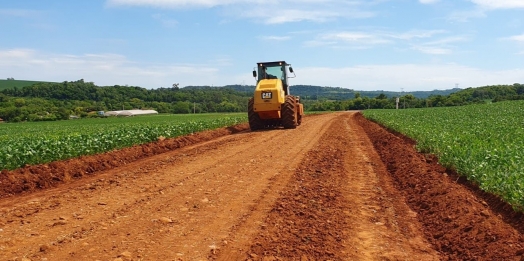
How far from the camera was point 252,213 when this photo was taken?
21.7 ft

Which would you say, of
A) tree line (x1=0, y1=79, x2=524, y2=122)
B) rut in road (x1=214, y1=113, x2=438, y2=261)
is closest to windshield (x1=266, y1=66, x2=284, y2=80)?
rut in road (x1=214, y1=113, x2=438, y2=261)

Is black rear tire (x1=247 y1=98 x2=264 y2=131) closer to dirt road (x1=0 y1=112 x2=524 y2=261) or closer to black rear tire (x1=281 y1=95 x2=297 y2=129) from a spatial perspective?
black rear tire (x1=281 y1=95 x2=297 y2=129)

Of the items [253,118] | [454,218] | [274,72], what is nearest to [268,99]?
[253,118]

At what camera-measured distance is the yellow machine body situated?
2109 cm

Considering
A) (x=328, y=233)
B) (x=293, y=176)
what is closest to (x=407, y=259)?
(x=328, y=233)

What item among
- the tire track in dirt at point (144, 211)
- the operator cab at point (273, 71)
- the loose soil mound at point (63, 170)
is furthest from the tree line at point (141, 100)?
the tire track in dirt at point (144, 211)

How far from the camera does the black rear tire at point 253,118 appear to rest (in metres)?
22.3

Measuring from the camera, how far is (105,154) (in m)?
13.2

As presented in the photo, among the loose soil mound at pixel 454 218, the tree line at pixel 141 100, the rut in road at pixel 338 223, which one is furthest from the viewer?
the tree line at pixel 141 100

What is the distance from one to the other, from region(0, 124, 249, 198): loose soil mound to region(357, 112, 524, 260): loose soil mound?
773 cm

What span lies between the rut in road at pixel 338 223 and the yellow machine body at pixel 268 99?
1122 cm

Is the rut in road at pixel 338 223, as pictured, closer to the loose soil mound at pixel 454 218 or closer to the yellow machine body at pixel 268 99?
the loose soil mound at pixel 454 218

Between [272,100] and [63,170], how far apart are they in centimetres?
1218

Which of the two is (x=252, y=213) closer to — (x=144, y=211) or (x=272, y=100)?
(x=144, y=211)
